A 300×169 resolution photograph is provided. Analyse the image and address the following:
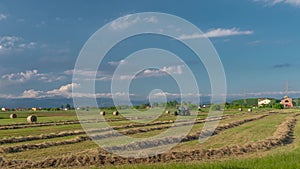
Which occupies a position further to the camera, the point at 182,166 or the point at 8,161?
the point at 8,161

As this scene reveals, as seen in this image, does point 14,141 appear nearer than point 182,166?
No

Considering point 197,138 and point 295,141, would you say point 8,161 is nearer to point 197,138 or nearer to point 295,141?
point 197,138

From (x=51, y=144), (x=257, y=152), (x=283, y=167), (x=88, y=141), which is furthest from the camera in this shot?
(x=88, y=141)

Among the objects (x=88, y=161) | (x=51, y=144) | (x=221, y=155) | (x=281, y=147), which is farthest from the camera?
(x=51, y=144)

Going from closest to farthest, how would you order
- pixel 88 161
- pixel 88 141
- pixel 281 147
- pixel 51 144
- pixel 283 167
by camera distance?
pixel 283 167 → pixel 88 161 → pixel 281 147 → pixel 51 144 → pixel 88 141

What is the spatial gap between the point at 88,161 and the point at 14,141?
11.2 metres

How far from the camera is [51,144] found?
23.0 m

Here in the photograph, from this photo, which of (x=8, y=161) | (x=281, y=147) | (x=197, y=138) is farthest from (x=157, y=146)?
(x=8, y=161)

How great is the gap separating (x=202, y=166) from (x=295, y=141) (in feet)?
42.9

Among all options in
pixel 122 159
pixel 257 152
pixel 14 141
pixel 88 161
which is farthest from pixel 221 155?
pixel 14 141

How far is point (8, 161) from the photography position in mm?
16047

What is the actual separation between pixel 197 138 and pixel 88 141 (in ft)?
22.6

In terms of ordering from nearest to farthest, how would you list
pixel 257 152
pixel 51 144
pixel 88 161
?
pixel 88 161, pixel 257 152, pixel 51 144

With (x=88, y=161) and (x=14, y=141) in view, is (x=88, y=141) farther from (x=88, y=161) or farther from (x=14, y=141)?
(x=88, y=161)
